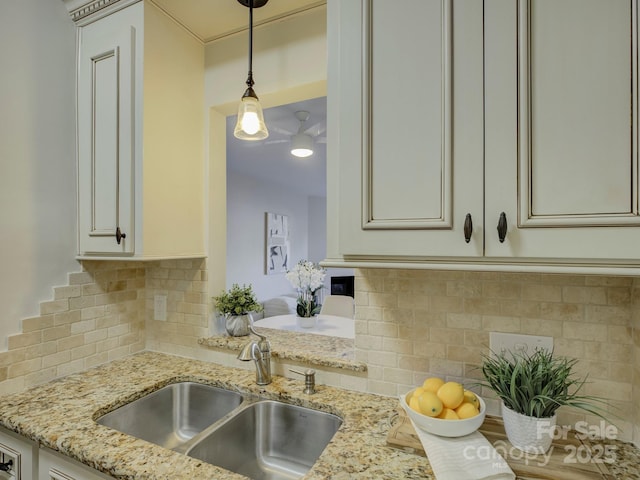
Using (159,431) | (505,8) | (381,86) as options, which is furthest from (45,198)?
(505,8)

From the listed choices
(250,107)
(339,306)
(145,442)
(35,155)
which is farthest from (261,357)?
(339,306)

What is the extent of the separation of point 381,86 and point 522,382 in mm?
855

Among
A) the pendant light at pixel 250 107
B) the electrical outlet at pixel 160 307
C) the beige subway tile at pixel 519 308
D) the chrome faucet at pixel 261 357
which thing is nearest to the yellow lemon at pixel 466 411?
the beige subway tile at pixel 519 308

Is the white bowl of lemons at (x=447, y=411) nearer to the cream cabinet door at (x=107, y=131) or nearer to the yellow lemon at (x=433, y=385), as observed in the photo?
the yellow lemon at (x=433, y=385)

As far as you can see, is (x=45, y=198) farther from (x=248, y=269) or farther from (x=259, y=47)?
(x=248, y=269)

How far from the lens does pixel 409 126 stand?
0.84 metres

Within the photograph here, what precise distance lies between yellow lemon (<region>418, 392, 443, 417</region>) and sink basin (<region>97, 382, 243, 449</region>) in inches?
28.5

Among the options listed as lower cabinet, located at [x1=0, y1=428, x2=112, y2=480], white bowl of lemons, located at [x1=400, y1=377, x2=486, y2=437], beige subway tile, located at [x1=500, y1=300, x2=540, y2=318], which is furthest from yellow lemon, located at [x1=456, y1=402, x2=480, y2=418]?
lower cabinet, located at [x1=0, y1=428, x2=112, y2=480]

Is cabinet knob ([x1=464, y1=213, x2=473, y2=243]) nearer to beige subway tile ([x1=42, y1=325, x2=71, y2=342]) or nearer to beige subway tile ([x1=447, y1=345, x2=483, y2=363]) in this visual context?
beige subway tile ([x1=447, y1=345, x2=483, y2=363])

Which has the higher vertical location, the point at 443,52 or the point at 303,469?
the point at 443,52

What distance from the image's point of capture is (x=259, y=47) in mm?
1463

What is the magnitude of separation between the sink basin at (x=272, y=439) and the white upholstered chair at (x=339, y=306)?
1752 millimetres

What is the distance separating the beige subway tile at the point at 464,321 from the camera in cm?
110

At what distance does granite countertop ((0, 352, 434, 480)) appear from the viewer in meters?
0.85
